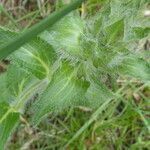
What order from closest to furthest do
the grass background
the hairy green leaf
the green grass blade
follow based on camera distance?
the green grass blade → the hairy green leaf → the grass background

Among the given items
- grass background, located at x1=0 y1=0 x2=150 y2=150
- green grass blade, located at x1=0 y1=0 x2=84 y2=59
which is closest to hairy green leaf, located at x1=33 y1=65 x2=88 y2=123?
green grass blade, located at x1=0 y1=0 x2=84 y2=59

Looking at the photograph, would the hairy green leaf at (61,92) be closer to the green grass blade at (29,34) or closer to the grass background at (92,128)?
the green grass blade at (29,34)

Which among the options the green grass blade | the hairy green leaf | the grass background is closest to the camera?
the green grass blade

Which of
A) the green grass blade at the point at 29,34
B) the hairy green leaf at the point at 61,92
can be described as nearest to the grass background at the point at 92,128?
the hairy green leaf at the point at 61,92

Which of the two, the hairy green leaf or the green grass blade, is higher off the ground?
the green grass blade

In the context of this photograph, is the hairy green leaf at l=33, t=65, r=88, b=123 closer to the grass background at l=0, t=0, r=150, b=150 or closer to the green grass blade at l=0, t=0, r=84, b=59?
the green grass blade at l=0, t=0, r=84, b=59

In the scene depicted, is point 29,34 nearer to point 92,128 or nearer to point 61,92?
point 61,92

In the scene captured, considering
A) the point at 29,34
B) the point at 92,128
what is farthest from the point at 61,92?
the point at 92,128

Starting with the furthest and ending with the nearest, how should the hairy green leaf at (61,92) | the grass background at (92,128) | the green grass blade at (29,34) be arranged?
the grass background at (92,128) → the hairy green leaf at (61,92) → the green grass blade at (29,34)

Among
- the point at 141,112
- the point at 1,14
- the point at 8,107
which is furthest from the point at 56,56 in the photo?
the point at 1,14
